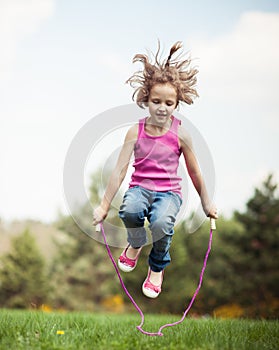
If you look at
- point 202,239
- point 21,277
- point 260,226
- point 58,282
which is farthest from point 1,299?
point 260,226

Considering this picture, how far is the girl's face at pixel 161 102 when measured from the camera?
4703mm

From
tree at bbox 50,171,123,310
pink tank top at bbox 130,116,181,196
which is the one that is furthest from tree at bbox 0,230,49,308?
pink tank top at bbox 130,116,181,196

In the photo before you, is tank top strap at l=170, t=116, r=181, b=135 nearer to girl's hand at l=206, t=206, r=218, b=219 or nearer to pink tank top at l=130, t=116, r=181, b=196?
pink tank top at l=130, t=116, r=181, b=196

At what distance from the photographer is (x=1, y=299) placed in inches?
1219

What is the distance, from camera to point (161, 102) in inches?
186

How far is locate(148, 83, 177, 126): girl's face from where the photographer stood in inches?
185

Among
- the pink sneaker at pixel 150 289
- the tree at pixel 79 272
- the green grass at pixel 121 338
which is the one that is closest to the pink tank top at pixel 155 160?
the pink sneaker at pixel 150 289

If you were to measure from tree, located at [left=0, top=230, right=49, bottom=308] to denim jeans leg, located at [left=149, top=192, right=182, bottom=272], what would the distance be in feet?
88.1

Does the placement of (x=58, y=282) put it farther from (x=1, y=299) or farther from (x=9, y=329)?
(x=9, y=329)

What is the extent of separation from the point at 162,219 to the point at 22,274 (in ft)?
A: 90.7

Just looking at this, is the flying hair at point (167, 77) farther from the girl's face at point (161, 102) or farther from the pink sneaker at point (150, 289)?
the pink sneaker at point (150, 289)

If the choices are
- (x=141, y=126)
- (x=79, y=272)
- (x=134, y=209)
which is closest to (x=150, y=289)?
(x=134, y=209)

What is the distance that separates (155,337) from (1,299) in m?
28.6

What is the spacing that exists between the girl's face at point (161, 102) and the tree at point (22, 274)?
2711 cm
